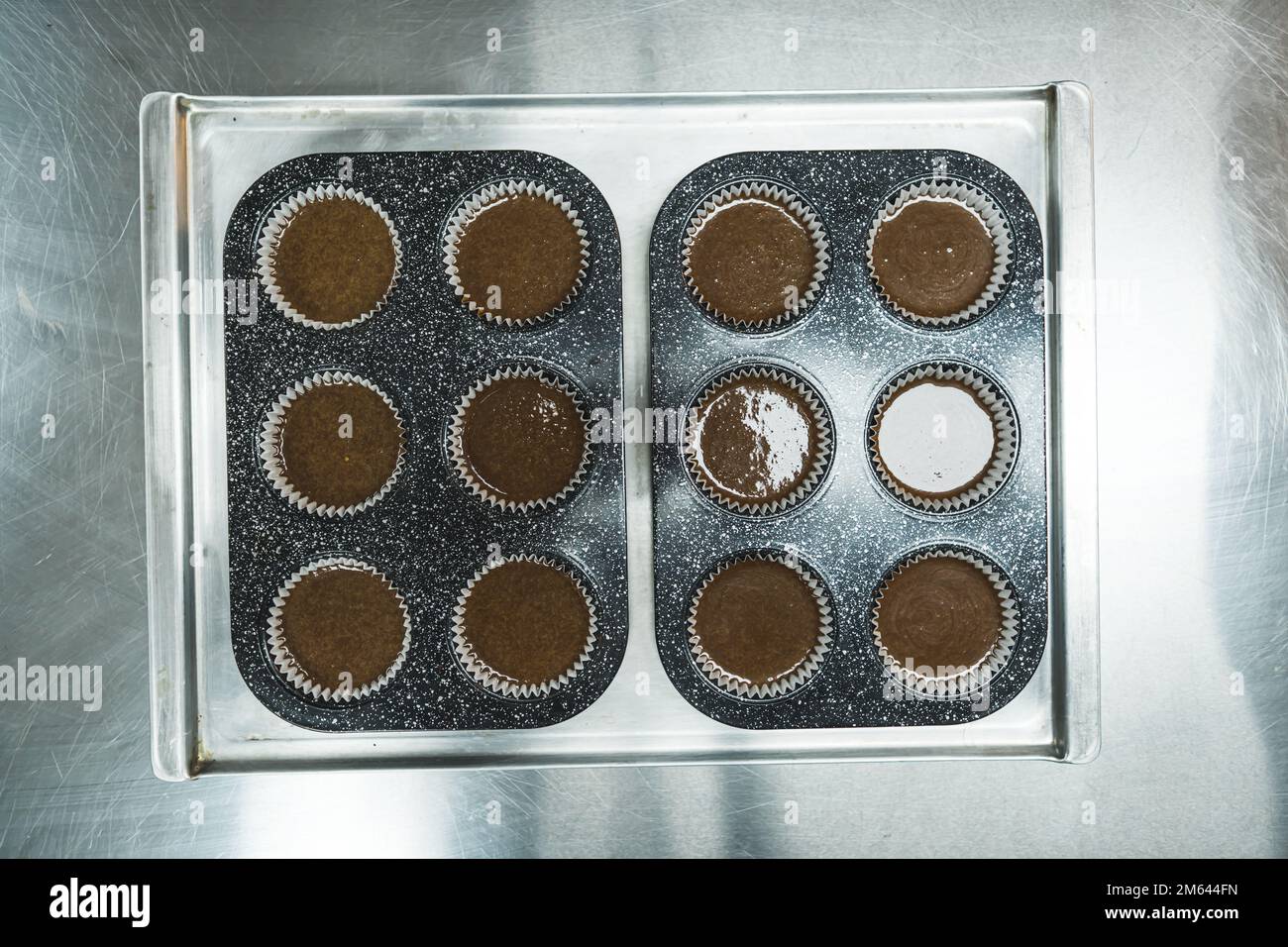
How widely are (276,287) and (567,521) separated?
1063mm

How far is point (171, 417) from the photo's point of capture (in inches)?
75.6

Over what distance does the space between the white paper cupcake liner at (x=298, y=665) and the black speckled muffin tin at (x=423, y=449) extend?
21mm

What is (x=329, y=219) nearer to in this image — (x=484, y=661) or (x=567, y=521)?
(x=567, y=521)

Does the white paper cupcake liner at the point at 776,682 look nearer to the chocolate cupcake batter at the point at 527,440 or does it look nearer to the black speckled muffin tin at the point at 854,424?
the black speckled muffin tin at the point at 854,424

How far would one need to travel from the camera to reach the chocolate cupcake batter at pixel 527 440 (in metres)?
1.91

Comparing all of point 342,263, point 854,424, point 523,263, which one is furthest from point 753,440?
point 342,263

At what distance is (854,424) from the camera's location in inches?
75.3

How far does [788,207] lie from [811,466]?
29.4 inches

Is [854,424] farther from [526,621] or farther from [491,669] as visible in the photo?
[491,669]

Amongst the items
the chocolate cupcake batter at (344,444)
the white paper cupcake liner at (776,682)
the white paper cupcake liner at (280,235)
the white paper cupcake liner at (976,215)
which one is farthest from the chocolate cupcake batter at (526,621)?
the white paper cupcake liner at (976,215)

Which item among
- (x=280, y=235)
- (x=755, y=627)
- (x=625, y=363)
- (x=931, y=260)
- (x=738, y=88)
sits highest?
(x=738, y=88)
